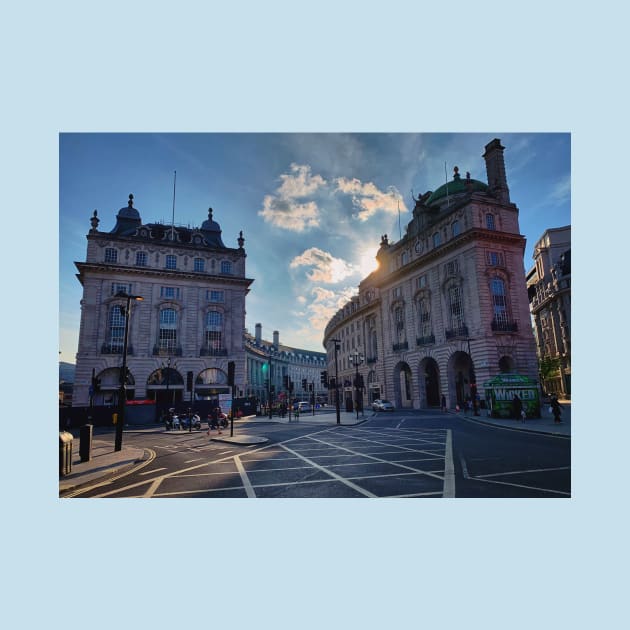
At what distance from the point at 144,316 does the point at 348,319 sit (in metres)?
32.2

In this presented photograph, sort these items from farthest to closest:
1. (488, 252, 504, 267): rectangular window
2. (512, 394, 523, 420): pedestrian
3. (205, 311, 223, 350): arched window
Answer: (205, 311, 223, 350): arched window
(488, 252, 504, 267): rectangular window
(512, 394, 523, 420): pedestrian

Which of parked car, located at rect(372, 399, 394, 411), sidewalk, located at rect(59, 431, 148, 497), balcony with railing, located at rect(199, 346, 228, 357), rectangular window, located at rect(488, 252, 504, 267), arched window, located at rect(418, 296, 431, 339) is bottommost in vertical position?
parked car, located at rect(372, 399, 394, 411)

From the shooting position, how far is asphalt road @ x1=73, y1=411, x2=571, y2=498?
695 cm

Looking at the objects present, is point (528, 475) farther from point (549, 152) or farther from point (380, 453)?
point (549, 152)

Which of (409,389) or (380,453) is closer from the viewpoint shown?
(380,453)

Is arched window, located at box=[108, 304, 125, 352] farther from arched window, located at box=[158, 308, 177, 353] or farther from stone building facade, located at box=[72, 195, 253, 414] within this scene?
arched window, located at box=[158, 308, 177, 353]

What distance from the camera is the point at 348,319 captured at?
194ft

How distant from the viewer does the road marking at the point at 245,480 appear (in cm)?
680

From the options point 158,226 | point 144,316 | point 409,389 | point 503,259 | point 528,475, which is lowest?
point 409,389

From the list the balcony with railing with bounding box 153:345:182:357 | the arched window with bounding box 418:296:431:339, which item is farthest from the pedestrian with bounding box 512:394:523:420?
the balcony with railing with bounding box 153:345:182:357

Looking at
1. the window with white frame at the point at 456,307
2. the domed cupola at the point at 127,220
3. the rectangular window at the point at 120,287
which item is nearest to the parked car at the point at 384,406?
the window with white frame at the point at 456,307

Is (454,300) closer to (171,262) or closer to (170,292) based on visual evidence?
(170,292)

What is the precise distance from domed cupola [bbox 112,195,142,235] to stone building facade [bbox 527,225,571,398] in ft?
138

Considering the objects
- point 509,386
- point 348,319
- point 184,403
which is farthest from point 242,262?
point 509,386
